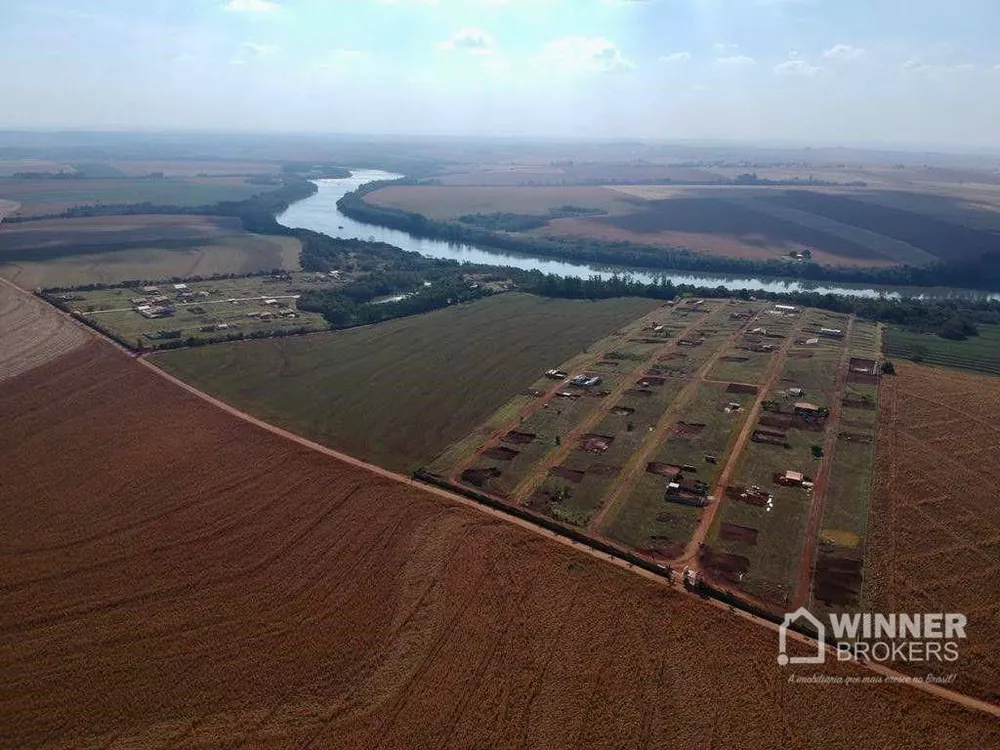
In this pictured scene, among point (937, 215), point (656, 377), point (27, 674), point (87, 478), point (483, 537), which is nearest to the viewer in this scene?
point (27, 674)

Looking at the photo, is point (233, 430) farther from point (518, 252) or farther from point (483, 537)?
point (518, 252)

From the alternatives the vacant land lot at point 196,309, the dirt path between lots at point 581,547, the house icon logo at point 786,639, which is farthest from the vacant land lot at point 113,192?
the house icon logo at point 786,639

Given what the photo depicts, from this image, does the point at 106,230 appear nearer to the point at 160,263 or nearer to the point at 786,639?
the point at 160,263

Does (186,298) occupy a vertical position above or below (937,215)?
below

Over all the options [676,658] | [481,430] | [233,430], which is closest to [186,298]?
[233,430]

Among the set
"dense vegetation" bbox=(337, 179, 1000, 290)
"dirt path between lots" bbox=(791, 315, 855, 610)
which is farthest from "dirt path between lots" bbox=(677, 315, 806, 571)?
"dense vegetation" bbox=(337, 179, 1000, 290)

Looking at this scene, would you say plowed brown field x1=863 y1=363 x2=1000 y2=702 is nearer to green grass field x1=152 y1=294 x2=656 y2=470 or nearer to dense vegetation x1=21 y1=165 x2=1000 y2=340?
dense vegetation x1=21 y1=165 x2=1000 y2=340
